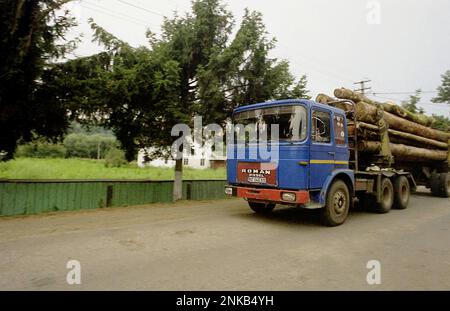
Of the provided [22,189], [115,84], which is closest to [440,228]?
[115,84]

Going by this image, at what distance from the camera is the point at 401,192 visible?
9.86 meters

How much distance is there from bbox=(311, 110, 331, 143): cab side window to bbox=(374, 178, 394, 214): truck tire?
323 cm

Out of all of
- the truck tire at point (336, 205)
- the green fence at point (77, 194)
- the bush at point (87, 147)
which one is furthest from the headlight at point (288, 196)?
the bush at point (87, 147)

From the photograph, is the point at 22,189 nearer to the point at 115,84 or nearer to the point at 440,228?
the point at 115,84

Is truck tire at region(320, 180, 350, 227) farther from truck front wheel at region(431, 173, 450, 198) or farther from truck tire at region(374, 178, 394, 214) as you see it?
truck front wheel at region(431, 173, 450, 198)

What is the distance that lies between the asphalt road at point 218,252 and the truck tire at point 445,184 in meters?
6.12

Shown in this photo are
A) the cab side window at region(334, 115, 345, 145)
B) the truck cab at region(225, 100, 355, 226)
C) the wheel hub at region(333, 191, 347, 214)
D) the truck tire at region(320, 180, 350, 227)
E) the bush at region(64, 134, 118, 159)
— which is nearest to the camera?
the truck cab at region(225, 100, 355, 226)

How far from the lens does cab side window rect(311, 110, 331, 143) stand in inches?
261

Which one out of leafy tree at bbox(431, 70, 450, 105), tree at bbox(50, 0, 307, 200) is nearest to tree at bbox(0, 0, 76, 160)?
tree at bbox(50, 0, 307, 200)

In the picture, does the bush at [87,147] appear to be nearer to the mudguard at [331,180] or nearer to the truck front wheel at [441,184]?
the truck front wheel at [441,184]

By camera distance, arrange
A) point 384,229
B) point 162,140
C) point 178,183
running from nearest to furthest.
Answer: point 384,229
point 162,140
point 178,183

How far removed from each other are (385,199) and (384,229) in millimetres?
2441

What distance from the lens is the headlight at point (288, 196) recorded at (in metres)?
6.33

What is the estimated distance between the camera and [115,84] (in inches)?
321
